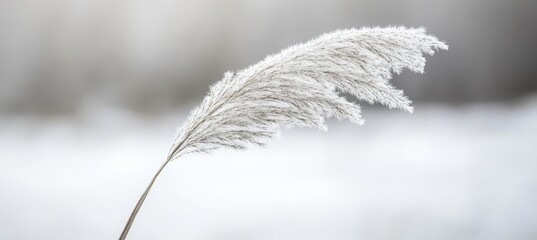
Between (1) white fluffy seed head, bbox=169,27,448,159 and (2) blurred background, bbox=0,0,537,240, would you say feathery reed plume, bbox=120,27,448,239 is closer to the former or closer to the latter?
(1) white fluffy seed head, bbox=169,27,448,159

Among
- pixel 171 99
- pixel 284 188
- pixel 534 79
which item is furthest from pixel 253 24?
pixel 534 79

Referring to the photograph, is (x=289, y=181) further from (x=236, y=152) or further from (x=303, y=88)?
(x=303, y=88)

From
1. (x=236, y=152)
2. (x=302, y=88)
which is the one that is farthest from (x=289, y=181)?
(x=302, y=88)

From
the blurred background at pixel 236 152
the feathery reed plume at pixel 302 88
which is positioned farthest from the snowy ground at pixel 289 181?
the feathery reed plume at pixel 302 88

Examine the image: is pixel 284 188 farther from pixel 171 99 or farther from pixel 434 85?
pixel 434 85

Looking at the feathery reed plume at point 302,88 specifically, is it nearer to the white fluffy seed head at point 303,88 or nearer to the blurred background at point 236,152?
the white fluffy seed head at point 303,88

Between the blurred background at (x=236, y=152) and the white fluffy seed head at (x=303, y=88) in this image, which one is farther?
the blurred background at (x=236, y=152)

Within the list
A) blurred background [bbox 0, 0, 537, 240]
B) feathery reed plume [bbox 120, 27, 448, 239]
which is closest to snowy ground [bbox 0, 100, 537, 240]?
blurred background [bbox 0, 0, 537, 240]
